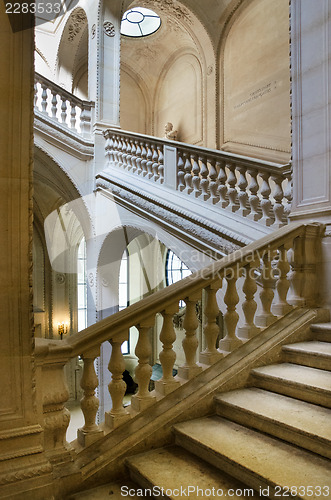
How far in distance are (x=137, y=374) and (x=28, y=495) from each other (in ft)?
3.02

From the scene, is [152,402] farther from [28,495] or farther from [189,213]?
[189,213]

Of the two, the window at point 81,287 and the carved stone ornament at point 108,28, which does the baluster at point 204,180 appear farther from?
the window at point 81,287

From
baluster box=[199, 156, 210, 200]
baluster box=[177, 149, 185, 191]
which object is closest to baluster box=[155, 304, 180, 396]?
baluster box=[199, 156, 210, 200]

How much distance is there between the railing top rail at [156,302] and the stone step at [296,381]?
2.42ft

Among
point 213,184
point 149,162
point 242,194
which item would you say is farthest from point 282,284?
point 149,162

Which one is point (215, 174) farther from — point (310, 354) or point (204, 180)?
point (310, 354)

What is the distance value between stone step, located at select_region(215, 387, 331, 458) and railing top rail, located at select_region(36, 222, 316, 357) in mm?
725

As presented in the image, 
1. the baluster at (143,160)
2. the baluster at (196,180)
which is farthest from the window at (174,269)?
the baluster at (196,180)

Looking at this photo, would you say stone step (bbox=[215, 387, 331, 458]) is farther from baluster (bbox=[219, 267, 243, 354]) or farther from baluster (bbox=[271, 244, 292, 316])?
baluster (bbox=[271, 244, 292, 316])

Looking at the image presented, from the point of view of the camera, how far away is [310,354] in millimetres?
2857

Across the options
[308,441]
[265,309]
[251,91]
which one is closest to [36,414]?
[308,441]

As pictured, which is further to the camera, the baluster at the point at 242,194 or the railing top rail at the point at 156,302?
the baluster at the point at 242,194

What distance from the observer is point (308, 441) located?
2092 millimetres

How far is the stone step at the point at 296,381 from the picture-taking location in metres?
2.44
